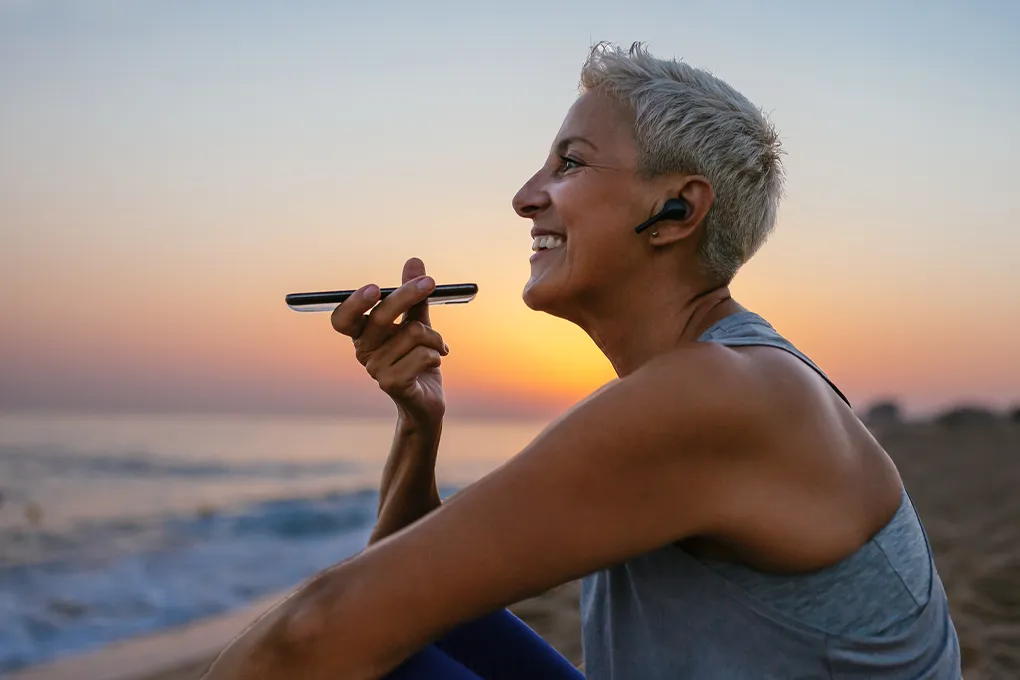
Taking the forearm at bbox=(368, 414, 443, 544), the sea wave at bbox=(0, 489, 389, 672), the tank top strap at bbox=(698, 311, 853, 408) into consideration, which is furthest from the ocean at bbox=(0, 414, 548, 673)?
the tank top strap at bbox=(698, 311, 853, 408)

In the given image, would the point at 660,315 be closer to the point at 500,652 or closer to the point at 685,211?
the point at 685,211

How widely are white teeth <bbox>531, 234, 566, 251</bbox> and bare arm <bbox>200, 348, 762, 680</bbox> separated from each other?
73 centimetres

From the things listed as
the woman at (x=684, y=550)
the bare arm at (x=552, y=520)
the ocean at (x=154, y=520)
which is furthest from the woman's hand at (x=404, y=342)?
the ocean at (x=154, y=520)

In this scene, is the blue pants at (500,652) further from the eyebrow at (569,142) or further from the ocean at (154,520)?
the ocean at (154,520)

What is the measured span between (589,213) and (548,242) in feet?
0.42

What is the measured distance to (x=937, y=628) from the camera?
1549mm

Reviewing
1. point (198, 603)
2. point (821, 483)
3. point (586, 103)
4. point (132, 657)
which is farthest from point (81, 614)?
point (821, 483)

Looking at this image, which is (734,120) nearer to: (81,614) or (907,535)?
(907,535)

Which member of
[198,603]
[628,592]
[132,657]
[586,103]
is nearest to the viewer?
[628,592]

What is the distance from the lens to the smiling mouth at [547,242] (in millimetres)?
2018

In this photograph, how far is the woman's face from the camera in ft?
6.36

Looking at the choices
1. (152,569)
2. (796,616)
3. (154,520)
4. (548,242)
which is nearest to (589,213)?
(548,242)

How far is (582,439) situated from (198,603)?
7.23m

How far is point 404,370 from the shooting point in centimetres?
227
